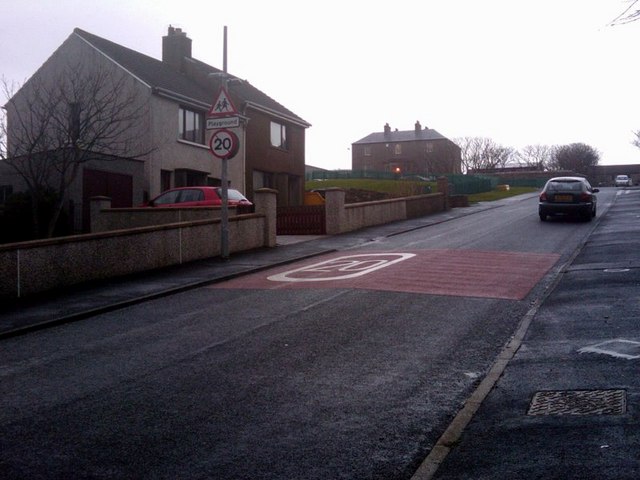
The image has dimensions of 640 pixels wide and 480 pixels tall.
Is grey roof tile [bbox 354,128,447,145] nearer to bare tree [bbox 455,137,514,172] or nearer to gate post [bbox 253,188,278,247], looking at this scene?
bare tree [bbox 455,137,514,172]

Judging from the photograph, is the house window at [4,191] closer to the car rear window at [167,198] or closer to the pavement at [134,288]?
the car rear window at [167,198]

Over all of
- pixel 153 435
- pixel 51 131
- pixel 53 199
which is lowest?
pixel 153 435

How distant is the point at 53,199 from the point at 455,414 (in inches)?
848

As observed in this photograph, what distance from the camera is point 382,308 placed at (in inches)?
471

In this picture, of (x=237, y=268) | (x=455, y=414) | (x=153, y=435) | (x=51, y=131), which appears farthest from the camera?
(x=51, y=131)

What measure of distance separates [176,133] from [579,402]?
28.5 meters

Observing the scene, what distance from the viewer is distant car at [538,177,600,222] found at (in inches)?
1147

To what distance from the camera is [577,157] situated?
131625 mm

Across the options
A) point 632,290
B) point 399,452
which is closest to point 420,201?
point 632,290

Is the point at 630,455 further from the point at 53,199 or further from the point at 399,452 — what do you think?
the point at 53,199

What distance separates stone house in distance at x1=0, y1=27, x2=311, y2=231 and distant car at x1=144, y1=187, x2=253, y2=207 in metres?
2.54

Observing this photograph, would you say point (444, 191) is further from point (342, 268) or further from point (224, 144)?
point (342, 268)

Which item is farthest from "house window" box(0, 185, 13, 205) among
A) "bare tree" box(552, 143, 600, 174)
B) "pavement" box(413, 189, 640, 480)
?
"bare tree" box(552, 143, 600, 174)

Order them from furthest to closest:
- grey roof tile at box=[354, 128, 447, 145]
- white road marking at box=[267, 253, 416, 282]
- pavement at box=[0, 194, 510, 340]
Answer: grey roof tile at box=[354, 128, 447, 145]
white road marking at box=[267, 253, 416, 282]
pavement at box=[0, 194, 510, 340]
